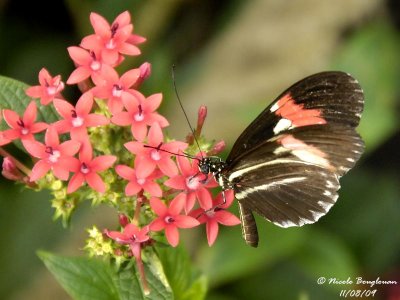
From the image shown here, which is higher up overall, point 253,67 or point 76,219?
point 253,67

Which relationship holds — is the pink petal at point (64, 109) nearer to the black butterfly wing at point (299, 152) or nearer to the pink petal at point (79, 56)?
the pink petal at point (79, 56)

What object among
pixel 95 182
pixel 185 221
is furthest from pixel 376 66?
pixel 95 182

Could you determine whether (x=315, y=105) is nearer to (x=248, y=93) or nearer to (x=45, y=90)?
(x=45, y=90)

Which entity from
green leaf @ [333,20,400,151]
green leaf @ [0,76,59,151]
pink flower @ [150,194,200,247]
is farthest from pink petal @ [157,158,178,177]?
green leaf @ [333,20,400,151]

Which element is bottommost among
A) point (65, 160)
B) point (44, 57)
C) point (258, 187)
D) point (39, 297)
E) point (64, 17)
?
point (39, 297)

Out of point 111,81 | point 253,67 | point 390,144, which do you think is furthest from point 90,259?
point 390,144

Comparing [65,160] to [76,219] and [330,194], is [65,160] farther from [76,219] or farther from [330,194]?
[76,219]

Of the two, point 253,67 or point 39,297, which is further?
point 253,67
